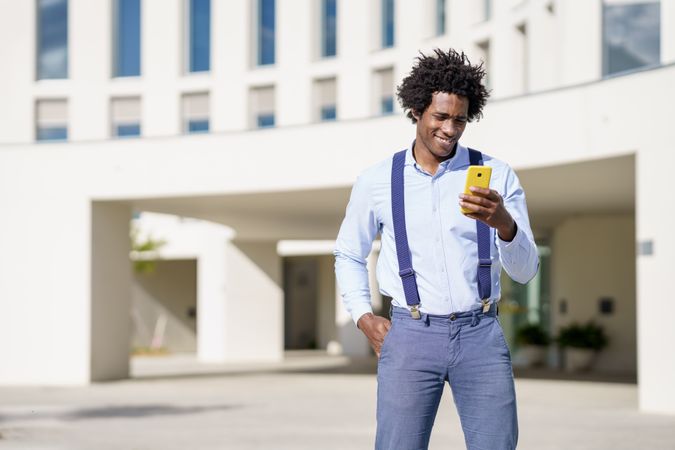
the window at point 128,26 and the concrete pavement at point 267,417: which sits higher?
the window at point 128,26

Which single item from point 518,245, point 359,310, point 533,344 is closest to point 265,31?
point 533,344

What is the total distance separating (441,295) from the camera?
12.8 ft

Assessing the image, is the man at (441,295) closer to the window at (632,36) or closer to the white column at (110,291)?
the window at (632,36)

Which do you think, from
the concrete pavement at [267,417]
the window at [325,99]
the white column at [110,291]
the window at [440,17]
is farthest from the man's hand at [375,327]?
the window at [325,99]

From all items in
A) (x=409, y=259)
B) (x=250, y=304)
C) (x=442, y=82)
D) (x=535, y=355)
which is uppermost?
(x=442, y=82)

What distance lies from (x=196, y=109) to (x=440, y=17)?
815 cm

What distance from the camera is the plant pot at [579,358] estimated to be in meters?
23.7

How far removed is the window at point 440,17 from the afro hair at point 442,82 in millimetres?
25298

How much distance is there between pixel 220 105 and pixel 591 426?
22.0m

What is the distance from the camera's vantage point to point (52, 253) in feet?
66.4

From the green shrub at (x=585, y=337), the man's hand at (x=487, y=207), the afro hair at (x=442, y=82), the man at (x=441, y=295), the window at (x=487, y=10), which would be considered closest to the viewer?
the man's hand at (x=487, y=207)

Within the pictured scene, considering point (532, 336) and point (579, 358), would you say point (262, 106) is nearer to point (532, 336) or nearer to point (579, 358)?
point (532, 336)

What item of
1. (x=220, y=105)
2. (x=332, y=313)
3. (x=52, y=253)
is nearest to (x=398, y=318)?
(x=52, y=253)

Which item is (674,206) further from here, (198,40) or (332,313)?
(332,313)
